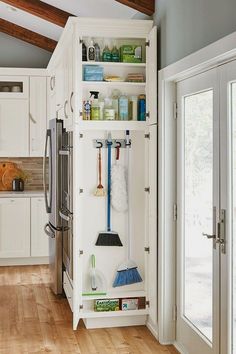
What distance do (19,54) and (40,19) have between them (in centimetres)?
124

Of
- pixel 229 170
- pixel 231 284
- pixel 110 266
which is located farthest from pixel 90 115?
pixel 231 284

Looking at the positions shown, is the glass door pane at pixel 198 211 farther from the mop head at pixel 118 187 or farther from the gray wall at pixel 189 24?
the mop head at pixel 118 187

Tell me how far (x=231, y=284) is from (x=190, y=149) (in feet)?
3.62

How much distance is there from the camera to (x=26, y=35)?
728 cm

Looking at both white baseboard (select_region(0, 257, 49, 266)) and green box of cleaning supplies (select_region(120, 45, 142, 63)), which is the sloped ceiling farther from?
white baseboard (select_region(0, 257, 49, 266))

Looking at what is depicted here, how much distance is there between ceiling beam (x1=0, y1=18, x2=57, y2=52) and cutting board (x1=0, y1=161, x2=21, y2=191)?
174 cm

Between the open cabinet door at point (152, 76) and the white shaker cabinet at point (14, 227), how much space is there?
10.1ft

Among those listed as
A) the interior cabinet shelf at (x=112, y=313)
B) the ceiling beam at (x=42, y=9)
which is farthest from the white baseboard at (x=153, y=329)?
the ceiling beam at (x=42, y=9)

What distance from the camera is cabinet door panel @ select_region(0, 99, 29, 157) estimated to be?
7.23m

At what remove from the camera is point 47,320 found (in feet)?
15.6

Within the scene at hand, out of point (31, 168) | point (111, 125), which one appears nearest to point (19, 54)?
point (31, 168)

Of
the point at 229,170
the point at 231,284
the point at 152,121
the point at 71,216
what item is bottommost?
the point at 231,284

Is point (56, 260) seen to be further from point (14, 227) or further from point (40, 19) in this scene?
→ point (40, 19)

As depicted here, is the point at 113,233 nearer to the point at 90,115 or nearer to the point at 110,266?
the point at 110,266
